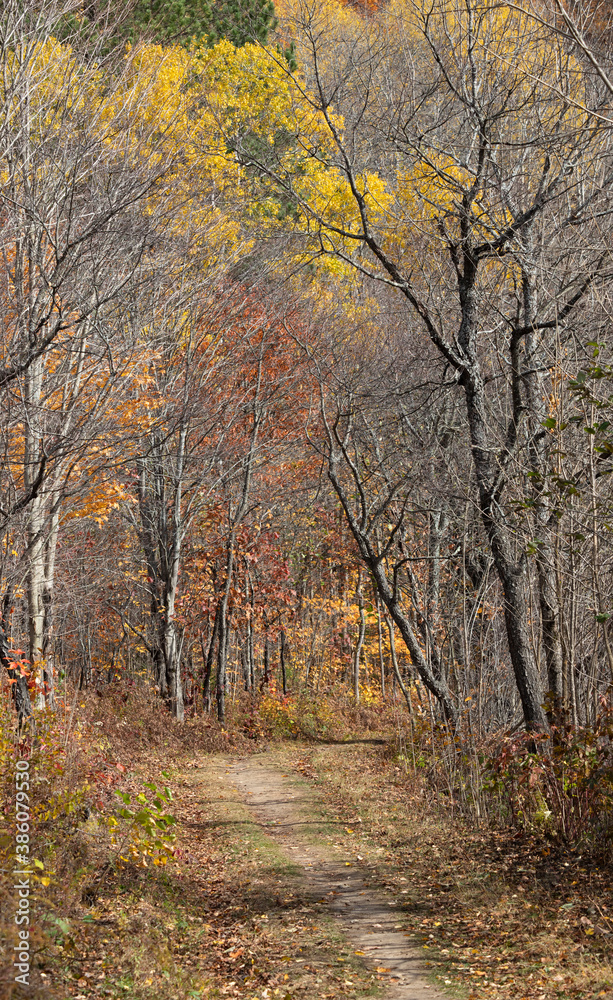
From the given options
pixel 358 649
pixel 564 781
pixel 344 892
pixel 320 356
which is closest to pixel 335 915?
pixel 344 892

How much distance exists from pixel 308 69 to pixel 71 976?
8.76 m

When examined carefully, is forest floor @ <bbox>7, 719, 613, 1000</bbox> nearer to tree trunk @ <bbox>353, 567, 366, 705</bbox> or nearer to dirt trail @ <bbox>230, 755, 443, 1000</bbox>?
dirt trail @ <bbox>230, 755, 443, 1000</bbox>

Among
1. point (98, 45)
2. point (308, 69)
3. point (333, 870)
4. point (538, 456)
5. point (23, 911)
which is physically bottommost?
point (333, 870)

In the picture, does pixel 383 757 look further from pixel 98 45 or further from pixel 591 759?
pixel 98 45

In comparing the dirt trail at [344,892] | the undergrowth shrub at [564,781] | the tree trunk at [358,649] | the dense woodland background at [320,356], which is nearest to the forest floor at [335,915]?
the dirt trail at [344,892]

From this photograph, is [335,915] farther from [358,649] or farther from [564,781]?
[358,649]

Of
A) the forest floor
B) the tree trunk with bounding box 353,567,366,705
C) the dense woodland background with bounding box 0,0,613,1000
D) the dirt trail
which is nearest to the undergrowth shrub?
the dense woodland background with bounding box 0,0,613,1000

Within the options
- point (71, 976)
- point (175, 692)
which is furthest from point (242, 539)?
point (71, 976)

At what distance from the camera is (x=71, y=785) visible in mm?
6324

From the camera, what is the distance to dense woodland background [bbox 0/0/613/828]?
571 cm

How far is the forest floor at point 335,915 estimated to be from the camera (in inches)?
176

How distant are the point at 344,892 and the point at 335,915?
1.60 ft

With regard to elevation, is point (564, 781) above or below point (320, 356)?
below

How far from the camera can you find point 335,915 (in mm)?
5676
